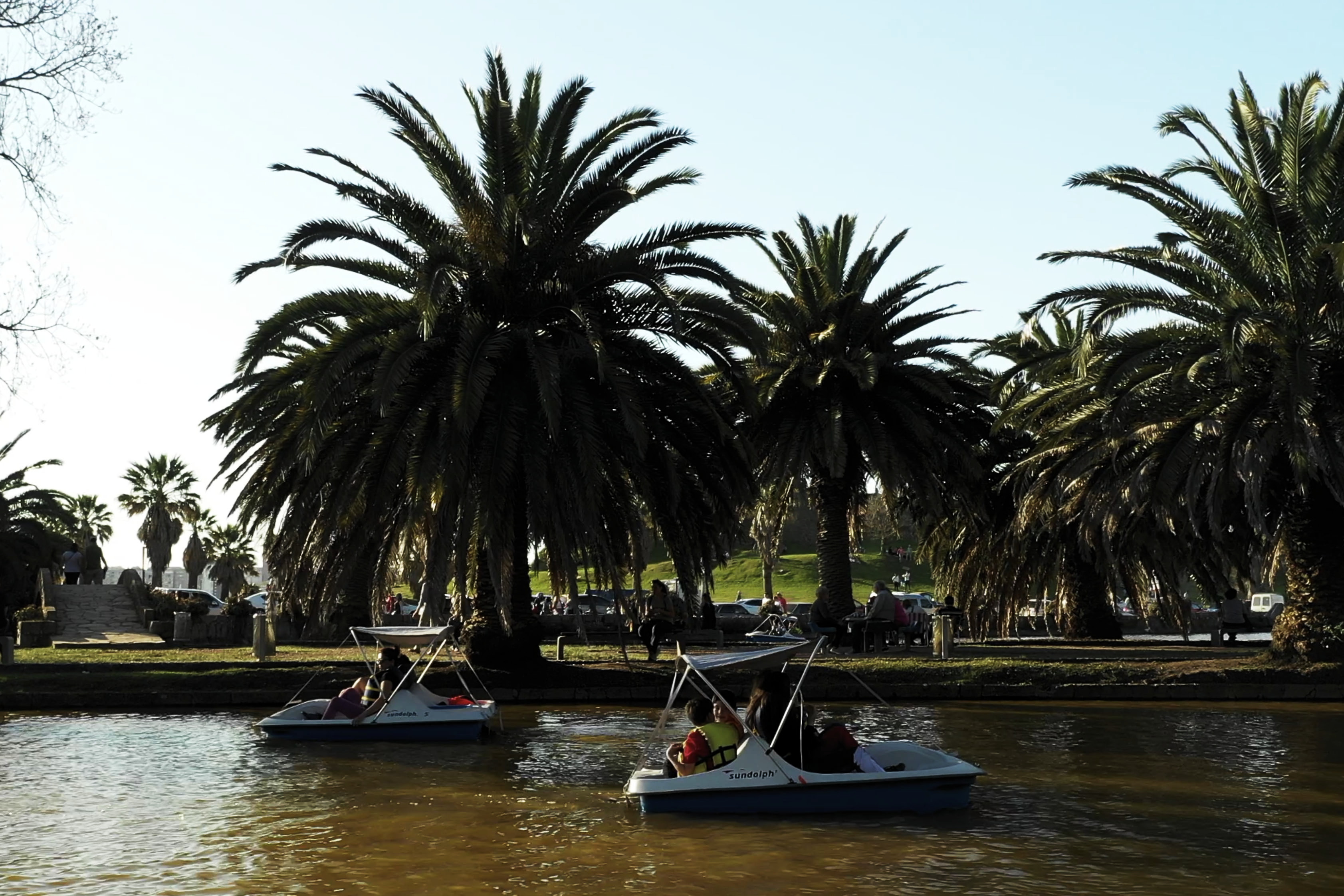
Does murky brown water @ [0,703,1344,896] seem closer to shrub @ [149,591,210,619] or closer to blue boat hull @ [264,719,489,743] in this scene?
blue boat hull @ [264,719,489,743]

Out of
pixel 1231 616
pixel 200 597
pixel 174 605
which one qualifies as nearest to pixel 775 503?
pixel 1231 616

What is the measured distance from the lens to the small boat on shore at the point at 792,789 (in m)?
12.9

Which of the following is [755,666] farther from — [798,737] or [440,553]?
[440,553]

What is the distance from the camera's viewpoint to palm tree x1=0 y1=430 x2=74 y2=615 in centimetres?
4656

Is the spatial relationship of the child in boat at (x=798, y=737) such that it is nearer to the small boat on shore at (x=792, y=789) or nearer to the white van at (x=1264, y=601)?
the small boat on shore at (x=792, y=789)

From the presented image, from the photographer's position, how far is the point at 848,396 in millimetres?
31250

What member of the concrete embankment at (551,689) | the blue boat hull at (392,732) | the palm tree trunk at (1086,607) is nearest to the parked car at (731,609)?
the palm tree trunk at (1086,607)

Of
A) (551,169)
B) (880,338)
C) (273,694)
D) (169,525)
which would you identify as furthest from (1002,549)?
(169,525)

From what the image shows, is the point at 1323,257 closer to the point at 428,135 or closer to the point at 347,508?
the point at 428,135

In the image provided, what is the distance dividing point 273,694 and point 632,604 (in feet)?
35.0

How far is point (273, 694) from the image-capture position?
2311 cm

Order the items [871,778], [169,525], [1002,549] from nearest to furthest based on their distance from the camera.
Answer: [871,778] < [1002,549] < [169,525]

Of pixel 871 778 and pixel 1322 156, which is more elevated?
pixel 1322 156

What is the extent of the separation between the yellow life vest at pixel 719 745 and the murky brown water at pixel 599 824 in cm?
58
